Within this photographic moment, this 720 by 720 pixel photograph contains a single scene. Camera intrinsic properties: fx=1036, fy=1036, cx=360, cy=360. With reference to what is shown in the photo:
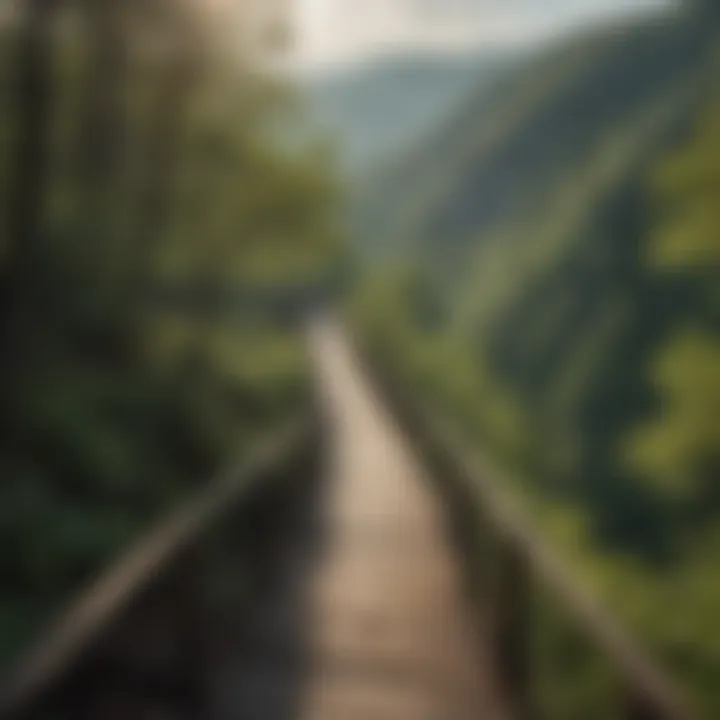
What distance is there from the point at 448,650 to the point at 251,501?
0.94 metres

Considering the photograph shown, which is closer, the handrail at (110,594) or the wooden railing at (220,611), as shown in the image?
the handrail at (110,594)

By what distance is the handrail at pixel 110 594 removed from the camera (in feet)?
4.37

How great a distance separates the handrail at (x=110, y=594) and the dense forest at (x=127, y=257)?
882 mm

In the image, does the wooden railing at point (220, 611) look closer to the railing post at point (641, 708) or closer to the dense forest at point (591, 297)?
the railing post at point (641, 708)

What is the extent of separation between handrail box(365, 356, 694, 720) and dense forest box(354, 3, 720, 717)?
0.23 metres

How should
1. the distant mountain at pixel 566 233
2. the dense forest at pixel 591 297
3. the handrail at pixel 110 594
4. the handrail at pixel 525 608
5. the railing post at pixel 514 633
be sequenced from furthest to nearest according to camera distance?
the distant mountain at pixel 566 233, the dense forest at pixel 591 297, the railing post at pixel 514 633, the handrail at pixel 525 608, the handrail at pixel 110 594

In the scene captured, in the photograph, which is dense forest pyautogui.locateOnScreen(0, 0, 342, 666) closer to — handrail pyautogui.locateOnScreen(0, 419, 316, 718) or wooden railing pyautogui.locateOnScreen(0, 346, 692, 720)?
wooden railing pyautogui.locateOnScreen(0, 346, 692, 720)

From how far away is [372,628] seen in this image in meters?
3.24

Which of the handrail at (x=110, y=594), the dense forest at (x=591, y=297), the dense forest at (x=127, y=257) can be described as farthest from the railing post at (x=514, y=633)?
the dense forest at (x=127, y=257)

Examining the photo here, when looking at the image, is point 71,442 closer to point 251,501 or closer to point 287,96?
point 251,501

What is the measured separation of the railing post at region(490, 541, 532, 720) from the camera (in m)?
2.53

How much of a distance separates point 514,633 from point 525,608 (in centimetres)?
13

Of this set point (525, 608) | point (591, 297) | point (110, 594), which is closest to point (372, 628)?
point (525, 608)

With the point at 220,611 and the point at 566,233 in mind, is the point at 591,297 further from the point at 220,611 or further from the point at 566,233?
the point at 220,611
